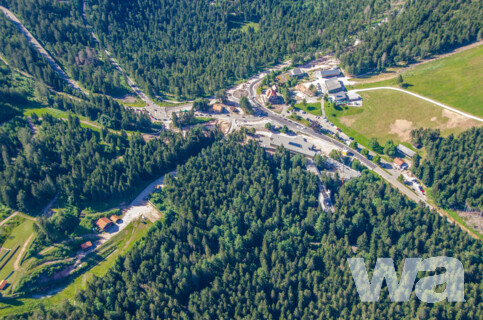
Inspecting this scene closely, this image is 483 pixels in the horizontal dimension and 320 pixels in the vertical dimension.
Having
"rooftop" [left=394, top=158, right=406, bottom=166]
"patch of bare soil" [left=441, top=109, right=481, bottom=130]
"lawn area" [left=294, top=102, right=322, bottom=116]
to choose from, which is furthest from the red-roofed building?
"patch of bare soil" [left=441, top=109, right=481, bottom=130]

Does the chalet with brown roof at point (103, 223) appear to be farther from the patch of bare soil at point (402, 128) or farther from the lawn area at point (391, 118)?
the patch of bare soil at point (402, 128)

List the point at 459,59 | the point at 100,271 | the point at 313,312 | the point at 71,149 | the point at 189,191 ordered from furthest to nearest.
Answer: the point at 459,59
the point at 71,149
the point at 189,191
the point at 100,271
the point at 313,312

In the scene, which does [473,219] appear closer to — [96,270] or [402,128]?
[402,128]

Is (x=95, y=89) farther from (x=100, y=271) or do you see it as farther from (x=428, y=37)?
(x=428, y=37)

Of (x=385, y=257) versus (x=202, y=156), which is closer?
(x=385, y=257)

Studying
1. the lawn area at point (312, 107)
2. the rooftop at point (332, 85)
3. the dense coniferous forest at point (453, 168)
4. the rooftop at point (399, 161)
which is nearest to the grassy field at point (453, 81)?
the rooftop at point (332, 85)

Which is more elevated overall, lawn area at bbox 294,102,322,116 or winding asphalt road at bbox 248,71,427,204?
lawn area at bbox 294,102,322,116

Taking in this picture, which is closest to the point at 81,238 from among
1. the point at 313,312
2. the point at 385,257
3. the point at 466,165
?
the point at 313,312

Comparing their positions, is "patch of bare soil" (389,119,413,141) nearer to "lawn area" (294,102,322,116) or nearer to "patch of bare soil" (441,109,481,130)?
"patch of bare soil" (441,109,481,130)
